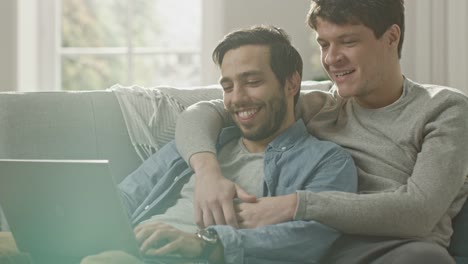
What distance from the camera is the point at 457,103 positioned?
1.84m

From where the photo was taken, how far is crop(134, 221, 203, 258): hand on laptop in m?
1.59

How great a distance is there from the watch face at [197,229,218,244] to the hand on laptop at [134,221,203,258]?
2cm

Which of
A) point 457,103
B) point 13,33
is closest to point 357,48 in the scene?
point 457,103

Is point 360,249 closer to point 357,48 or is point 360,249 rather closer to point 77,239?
point 357,48

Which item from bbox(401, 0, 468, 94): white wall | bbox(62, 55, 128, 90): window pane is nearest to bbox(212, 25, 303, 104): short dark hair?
bbox(401, 0, 468, 94): white wall

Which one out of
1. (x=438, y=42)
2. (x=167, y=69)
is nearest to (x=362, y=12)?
(x=438, y=42)

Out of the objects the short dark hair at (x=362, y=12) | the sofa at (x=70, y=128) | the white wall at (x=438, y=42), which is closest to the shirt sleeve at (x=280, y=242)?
the short dark hair at (x=362, y=12)

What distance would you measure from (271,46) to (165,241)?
2.18 feet

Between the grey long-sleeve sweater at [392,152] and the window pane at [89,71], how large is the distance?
6.91 ft

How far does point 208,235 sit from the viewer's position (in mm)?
1656

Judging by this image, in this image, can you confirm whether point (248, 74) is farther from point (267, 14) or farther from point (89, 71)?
point (89, 71)

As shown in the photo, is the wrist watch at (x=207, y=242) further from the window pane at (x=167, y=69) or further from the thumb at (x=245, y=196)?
the window pane at (x=167, y=69)

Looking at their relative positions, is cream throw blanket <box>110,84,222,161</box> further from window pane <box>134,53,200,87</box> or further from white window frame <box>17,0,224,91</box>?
window pane <box>134,53,200,87</box>

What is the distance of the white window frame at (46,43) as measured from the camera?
12.5 feet
